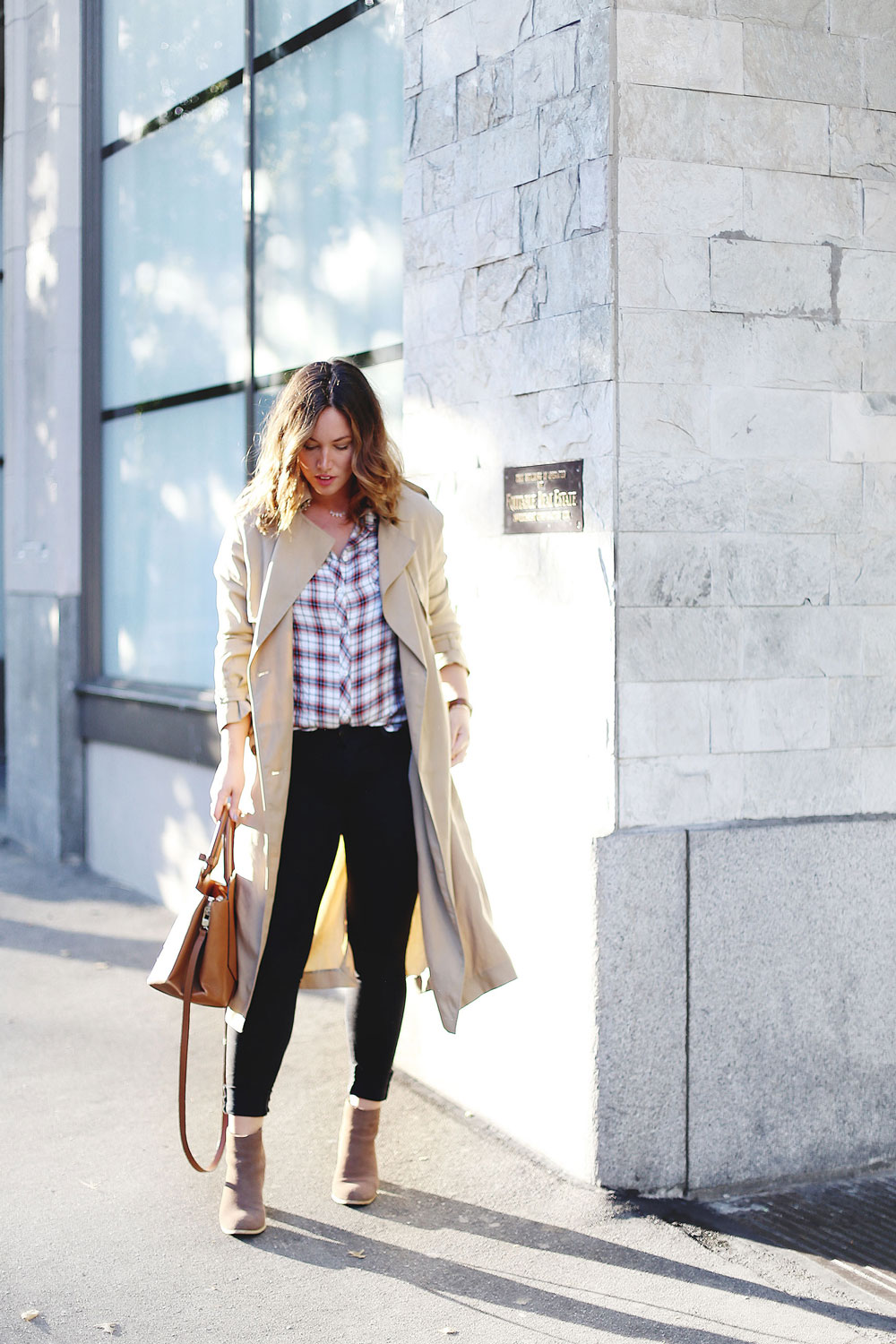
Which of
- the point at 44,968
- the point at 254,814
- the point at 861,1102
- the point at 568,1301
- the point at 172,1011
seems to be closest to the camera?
the point at 568,1301

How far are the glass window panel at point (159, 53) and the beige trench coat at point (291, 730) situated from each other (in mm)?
4038

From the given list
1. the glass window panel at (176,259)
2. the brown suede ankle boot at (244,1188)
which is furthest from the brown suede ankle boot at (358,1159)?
the glass window panel at (176,259)

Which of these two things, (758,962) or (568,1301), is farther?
(758,962)

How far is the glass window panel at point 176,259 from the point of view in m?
6.98

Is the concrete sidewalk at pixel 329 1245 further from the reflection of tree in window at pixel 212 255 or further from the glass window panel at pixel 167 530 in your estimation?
the glass window panel at pixel 167 530

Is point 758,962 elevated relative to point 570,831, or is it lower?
lower

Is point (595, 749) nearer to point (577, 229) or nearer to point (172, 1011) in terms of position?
point (577, 229)

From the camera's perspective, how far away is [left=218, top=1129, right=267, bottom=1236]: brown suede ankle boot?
12.1 ft

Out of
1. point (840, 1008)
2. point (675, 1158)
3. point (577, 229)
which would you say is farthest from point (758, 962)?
point (577, 229)

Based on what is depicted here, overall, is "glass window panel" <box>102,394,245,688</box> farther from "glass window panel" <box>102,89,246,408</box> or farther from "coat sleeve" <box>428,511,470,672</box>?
"coat sleeve" <box>428,511,470,672</box>

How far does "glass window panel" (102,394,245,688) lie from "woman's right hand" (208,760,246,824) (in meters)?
3.53

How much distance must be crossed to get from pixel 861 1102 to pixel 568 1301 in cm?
126

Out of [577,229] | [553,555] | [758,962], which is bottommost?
[758,962]

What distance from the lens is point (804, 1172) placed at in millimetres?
4152
